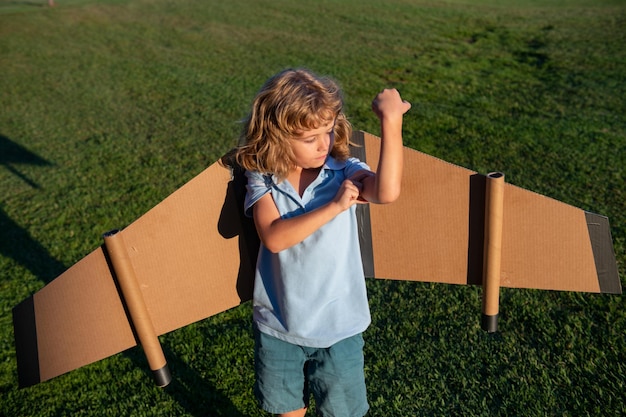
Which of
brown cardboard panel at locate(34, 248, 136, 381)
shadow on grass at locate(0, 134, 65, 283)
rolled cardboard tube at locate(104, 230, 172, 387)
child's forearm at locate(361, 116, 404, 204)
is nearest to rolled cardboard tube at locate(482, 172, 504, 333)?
child's forearm at locate(361, 116, 404, 204)

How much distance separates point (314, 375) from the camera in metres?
2.41

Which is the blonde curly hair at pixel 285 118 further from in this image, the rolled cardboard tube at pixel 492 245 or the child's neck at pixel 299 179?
the rolled cardboard tube at pixel 492 245

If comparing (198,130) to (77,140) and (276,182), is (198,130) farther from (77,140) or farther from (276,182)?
(276,182)

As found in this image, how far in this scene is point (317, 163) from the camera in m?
2.21

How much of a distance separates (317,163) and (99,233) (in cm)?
342

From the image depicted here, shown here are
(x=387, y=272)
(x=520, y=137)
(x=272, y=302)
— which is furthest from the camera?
(x=520, y=137)

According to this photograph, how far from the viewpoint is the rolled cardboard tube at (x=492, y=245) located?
2.25m

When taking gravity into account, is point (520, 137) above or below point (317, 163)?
below

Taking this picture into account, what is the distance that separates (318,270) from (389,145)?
0.53 m

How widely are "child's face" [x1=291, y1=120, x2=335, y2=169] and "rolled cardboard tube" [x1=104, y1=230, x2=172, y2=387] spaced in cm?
68

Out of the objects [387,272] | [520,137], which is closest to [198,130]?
[520,137]

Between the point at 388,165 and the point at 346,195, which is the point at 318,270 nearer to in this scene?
the point at 346,195

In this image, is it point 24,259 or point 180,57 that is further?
point 180,57

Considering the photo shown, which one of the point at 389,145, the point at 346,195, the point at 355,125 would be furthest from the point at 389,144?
the point at 355,125
